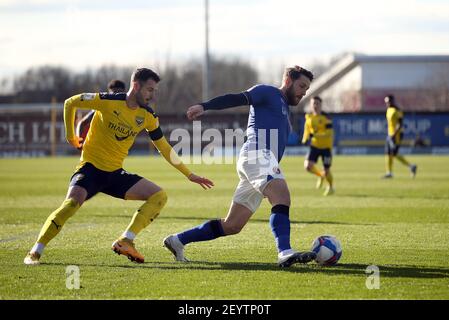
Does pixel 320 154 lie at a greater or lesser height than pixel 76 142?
lesser

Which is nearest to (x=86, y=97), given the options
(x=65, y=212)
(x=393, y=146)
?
(x=65, y=212)

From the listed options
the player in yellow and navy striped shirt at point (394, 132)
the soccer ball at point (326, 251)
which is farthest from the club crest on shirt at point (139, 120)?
the player in yellow and navy striped shirt at point (394, 132)

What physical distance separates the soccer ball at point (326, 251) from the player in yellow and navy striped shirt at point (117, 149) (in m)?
1.51

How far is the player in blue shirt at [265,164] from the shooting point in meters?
9.12

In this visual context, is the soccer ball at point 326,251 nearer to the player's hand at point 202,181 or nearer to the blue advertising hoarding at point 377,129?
the player's hand at point 202,181

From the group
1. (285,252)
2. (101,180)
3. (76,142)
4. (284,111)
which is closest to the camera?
(285,252)

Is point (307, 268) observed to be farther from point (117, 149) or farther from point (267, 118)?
point (117, 149)

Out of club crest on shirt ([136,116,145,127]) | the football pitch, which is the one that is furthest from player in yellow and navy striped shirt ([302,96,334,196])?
club crest on shirt ([136,116,145,127])

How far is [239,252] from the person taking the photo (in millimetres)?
10547

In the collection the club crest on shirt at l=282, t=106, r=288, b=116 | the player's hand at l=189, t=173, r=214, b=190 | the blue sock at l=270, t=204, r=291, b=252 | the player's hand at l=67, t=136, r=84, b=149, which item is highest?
the club crest on shirt at l=282, t=106, r=288, b=116

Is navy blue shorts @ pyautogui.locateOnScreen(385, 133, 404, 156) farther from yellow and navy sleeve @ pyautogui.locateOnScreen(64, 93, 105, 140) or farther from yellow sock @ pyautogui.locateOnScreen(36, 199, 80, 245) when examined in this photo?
yellow sock @ pyautogui.locateOnScreen(36, 199, 80, 245)

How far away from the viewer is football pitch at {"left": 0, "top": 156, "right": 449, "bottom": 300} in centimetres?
789

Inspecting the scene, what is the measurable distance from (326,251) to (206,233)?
134 centimetres
